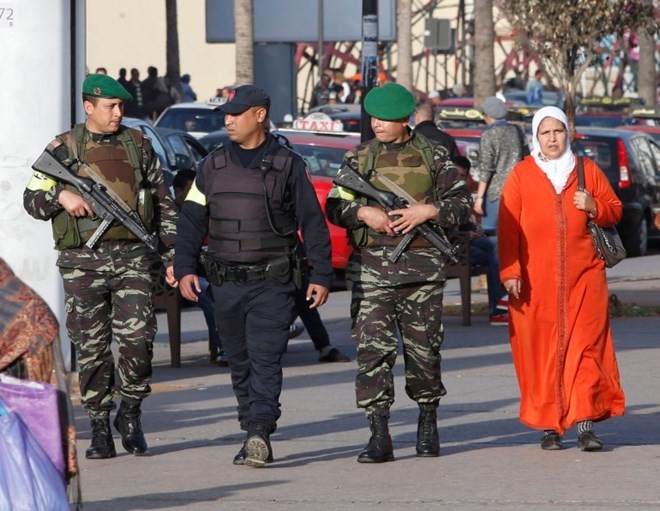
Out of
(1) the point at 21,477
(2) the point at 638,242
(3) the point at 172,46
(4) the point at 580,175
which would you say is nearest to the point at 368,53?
(4) the point at 580,175

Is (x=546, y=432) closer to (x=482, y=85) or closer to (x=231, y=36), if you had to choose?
(x=482, y=85)

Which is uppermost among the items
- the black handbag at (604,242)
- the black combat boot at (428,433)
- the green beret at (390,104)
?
the green beret at (390,104)

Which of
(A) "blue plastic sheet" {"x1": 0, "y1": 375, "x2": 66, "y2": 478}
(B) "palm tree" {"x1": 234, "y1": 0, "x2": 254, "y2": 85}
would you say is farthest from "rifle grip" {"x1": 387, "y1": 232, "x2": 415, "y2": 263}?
(B) "palm tree" {"x1": 234, "y1": 0, "x2": 254, "y2": 85}

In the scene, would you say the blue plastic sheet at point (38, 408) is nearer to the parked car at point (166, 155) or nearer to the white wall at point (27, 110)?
the white wall at point (27, 110)

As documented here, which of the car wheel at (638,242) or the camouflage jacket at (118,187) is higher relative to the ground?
the camouflage jacket at (118,187)

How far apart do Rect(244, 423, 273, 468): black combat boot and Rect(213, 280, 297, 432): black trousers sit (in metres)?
0.03

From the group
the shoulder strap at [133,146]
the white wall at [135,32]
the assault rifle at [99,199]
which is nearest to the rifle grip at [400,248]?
the assault rifle at [99,199]

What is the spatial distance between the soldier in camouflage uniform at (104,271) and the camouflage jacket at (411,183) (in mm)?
913

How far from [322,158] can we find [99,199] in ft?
31.4

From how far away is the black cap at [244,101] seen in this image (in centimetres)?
823

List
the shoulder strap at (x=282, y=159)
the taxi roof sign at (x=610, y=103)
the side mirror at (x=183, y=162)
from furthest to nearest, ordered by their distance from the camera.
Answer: the taxi roof sign at (x=610, y=103), the side mirror at (x=183, y=162), the shoulder strap at (x=282, y=159)

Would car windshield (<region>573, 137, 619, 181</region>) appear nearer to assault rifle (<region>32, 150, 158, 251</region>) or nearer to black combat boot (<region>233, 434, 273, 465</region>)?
assault rifle (<region>32, 150, 158, 251</region>)

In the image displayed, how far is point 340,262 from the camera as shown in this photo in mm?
16984

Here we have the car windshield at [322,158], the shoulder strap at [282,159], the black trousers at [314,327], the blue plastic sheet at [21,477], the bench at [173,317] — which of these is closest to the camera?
the blue plastic sheet at [21,477]
